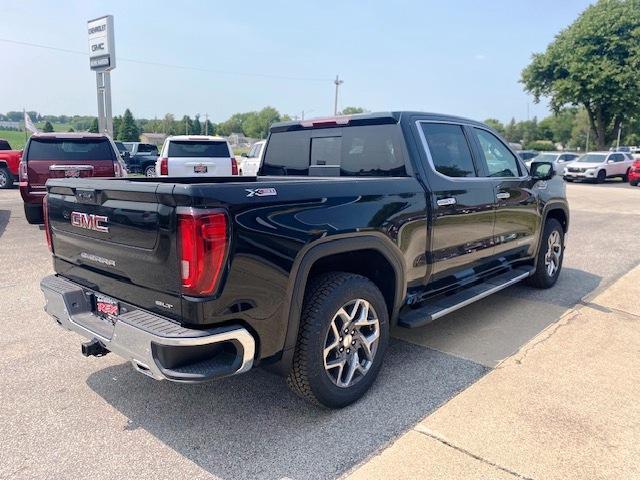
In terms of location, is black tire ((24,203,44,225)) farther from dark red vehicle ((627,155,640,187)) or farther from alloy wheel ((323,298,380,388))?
dark red vehicle ((627,155,640,187))

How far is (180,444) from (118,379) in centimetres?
101

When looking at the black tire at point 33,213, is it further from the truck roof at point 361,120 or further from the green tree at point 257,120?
the green tree at point 257,120

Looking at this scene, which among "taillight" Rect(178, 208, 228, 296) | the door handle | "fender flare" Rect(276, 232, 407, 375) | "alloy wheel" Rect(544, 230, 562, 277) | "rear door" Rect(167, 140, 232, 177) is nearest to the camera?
"taillight" Rect(178, 208, 228, 296)

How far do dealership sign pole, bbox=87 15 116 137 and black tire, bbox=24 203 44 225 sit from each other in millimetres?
13017

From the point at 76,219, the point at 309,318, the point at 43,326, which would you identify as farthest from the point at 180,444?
the point at 43,326

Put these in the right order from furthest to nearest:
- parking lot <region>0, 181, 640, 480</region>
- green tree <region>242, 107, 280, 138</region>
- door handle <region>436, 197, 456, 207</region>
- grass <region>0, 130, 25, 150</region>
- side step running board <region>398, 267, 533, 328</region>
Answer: green tree <region>242, 107, 280, 138</region> → grass <region>0, 130, 25, 150</region> → door handle <region>436, 197, 456, 207</region> → side step running board <region>398, 267, 533, 328</region> → parking lot <region>0, 181, 640, 480</region>

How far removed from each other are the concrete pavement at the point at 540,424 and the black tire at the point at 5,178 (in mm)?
19122

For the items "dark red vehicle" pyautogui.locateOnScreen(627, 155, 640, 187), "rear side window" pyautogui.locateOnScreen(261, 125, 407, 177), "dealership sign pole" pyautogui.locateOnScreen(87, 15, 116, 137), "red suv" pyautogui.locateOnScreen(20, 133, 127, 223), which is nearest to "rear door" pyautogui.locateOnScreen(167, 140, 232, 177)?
"red suv" pyautogui.locateOnScreen(20, 133, 127, 223)

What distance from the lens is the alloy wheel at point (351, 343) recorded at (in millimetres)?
3133

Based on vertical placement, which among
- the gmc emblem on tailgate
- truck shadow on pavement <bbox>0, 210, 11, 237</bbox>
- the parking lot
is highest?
the gmc emblem on tailgate

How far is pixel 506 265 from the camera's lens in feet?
16.6

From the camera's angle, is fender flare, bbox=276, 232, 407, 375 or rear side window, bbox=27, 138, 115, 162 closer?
fender flare, bbox=276, 232, 407, 375

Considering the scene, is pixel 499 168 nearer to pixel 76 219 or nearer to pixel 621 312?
pixel 621 312

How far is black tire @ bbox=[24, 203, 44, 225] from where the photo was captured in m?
9.26
